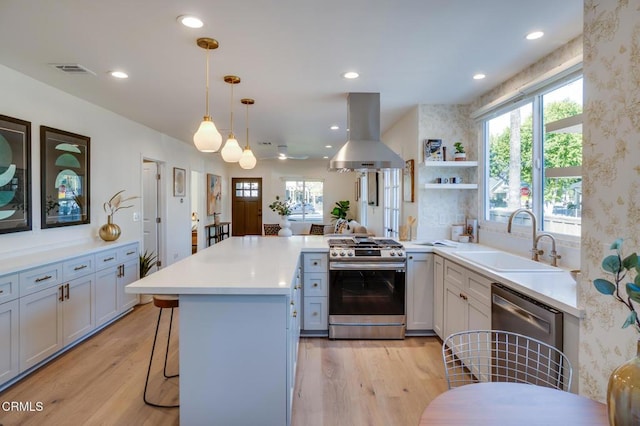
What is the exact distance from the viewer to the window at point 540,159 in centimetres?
243

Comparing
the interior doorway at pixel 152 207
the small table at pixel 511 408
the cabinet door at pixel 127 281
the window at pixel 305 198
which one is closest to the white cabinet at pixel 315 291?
the cabinet door at pixel 127 281

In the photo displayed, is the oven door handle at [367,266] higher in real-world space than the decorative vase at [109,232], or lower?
lower

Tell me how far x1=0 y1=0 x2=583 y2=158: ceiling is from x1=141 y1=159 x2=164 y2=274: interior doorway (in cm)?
189

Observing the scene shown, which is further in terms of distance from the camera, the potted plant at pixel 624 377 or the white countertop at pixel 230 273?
the white countertop at pixel 230 273

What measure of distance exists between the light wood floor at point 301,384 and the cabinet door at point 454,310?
0.31 m

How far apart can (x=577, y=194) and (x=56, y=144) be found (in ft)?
14.6

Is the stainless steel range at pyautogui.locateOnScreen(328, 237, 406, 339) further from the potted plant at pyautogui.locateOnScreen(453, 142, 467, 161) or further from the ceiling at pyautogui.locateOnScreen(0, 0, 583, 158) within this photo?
the ceiling at pyautogui.locateOnScreen(0, 0, 583, 158)

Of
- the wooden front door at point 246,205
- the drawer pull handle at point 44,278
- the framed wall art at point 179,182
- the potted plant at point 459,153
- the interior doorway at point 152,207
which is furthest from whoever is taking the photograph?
the wooden front door at point 246,205

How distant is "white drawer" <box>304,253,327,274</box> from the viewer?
342cm

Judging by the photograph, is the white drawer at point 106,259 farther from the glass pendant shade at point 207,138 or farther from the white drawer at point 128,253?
the glass pendant shade at point 207,138

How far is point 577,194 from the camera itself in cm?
243

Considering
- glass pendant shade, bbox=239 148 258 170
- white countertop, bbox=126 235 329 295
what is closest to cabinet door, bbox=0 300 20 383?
white countertop, bbox=126 235 329 295

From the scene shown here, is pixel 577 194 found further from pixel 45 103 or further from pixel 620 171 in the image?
pixel 45 103

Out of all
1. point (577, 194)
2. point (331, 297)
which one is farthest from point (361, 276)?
point (577, 194)
